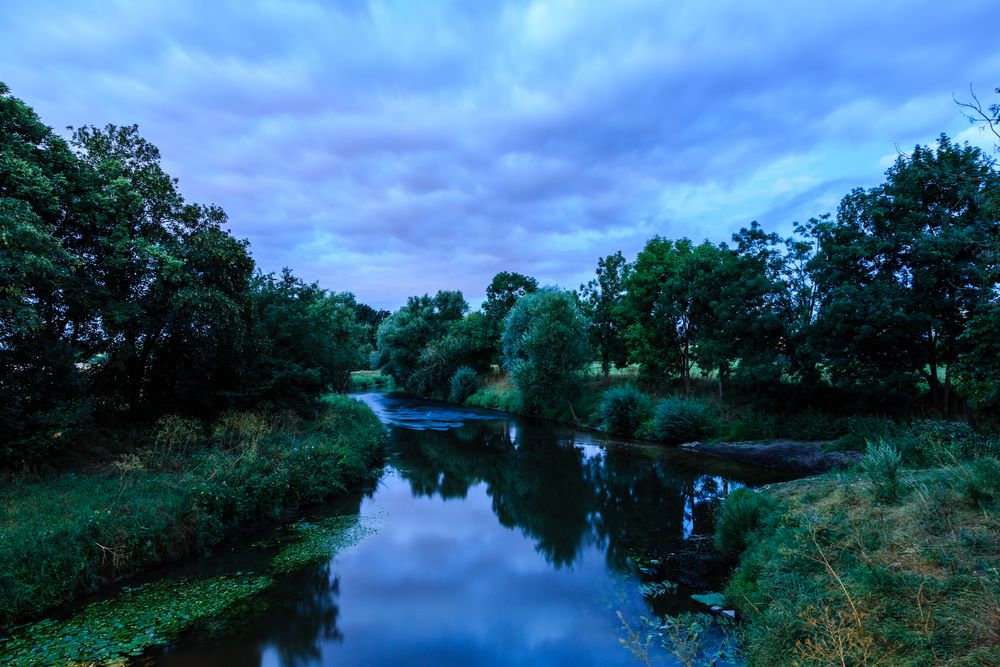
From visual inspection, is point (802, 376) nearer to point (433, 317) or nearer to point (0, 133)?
point (0, 133)

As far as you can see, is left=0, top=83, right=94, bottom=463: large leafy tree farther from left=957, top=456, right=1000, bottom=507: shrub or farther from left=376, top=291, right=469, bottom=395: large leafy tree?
left=376, top=291, right=469, bottom=395: large leafy tree

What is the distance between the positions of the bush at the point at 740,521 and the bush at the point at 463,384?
36.3 meters

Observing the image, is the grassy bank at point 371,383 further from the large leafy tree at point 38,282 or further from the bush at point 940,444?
the bush at point 940,444

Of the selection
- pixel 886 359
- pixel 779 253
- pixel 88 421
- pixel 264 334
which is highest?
Result: pixel 779 253

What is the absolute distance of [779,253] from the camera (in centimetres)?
2395

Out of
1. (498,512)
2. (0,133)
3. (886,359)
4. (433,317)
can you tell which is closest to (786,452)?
(886,359)

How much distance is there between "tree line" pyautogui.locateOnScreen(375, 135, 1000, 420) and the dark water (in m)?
6.38

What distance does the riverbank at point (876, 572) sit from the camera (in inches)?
190

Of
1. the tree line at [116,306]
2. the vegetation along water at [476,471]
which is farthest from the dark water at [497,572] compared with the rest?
the tree line at [116,306]

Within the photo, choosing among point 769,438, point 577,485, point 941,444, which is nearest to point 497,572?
point 577,485

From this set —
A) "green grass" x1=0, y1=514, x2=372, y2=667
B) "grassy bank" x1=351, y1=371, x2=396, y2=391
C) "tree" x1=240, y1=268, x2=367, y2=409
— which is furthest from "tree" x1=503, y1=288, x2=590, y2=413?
"grassy bank" x1=351, y1=371, x2=396, y2=391

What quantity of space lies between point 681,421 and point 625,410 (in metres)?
3.76

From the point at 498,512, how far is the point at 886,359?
51.8 ft

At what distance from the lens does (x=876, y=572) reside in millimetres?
6125
